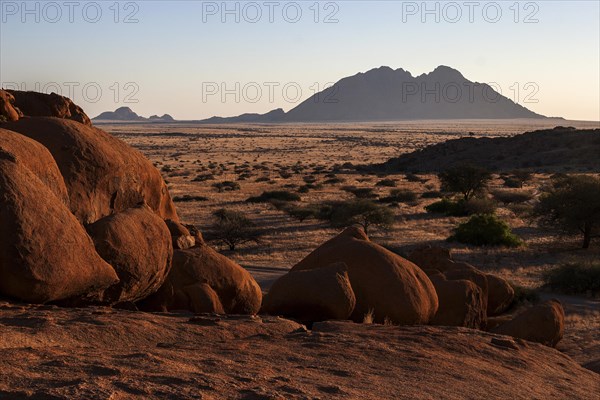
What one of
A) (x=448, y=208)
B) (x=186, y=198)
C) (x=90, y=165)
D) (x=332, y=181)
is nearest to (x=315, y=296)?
(x=90, y=165)

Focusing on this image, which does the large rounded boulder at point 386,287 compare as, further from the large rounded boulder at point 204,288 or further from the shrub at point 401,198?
the shrub at point 401,198

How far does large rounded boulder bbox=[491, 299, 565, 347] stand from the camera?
13.5 m

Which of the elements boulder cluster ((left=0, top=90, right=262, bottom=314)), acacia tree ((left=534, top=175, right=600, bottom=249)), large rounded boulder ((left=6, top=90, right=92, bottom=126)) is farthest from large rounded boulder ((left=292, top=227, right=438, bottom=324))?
acacia tree ((left=534, top=175, right=600, bottom=249))

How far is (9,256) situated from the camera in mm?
9016

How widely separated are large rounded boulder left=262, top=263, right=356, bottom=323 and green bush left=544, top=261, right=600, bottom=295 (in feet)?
28.4

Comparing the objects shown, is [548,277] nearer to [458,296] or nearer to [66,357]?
[458,296]

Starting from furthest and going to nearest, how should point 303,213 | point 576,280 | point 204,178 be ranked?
point 204,178
point 303,213
point 576,280

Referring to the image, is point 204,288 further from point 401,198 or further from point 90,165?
point 401,198

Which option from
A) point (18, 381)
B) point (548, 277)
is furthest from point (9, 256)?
point (548, 277)

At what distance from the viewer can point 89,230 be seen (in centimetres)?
1091

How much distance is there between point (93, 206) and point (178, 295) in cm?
202

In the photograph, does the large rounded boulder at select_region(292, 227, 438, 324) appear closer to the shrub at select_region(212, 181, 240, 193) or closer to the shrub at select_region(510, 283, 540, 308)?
the shrub at select_region(510, 283, 540, 308)

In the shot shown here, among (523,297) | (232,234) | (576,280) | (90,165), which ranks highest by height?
(90,165)

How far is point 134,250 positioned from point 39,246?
6.84 feet
